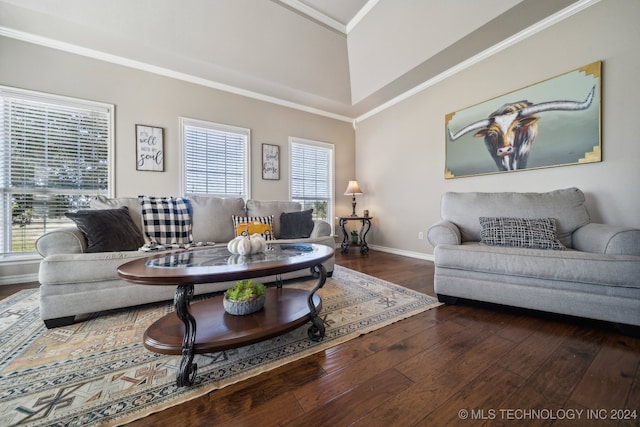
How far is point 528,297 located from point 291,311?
5.65ft

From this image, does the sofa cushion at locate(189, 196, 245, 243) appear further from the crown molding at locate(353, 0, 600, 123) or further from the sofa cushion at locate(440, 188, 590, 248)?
the crown molding at locate(353, 0, 600, 123)

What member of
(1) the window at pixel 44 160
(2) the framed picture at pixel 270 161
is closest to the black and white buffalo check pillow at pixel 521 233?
(2) the framed picture at pixel 270 161

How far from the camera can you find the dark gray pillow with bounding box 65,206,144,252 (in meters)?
1.83

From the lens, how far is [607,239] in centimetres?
163

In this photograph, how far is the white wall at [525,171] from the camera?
200 cm

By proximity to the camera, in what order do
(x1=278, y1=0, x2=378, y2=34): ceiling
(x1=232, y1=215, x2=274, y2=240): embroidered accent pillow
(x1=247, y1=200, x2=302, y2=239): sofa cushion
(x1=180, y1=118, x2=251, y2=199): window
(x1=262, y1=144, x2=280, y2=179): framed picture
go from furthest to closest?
1. (x1=262, y1=144, x2=280, y2=179): framed picture
2. (x1=180, y1=118, x2=251, y2=199): window
3. (x1=247, y1=200, x2=302, y2=239): sofa cushion
4. (x1=278, y1=0, x2=378, y2=34): ceiling
5. (x1=232, y1=215, x2=274, y2=240): embroidered accent pillow

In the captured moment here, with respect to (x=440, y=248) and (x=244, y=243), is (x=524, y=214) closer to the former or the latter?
(x=440, y=248)

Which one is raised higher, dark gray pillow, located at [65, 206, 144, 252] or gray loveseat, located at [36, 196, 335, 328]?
dark gray pillow, located at [65, 206, 144, 252]

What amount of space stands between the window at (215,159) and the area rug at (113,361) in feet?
6.63

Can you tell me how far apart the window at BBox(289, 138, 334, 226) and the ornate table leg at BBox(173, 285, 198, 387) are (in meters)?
3.19

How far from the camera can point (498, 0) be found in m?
2.19

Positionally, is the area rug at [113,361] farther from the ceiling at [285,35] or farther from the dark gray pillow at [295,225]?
the ceiling at [285,35]

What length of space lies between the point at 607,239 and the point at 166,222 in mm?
3785

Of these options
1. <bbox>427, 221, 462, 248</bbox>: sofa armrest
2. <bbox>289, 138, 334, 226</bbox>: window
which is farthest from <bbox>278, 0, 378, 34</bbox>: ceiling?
<bbox>427, 221, 462, 248</bbox>: sofa armrest
